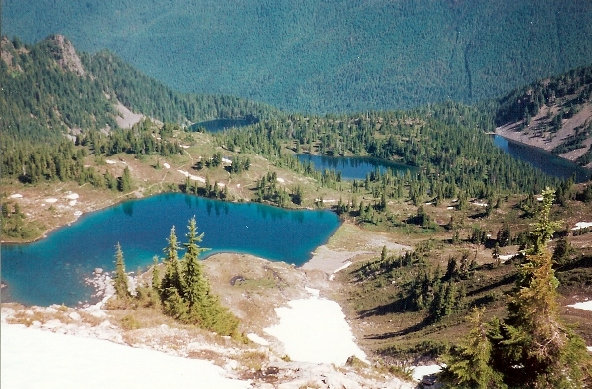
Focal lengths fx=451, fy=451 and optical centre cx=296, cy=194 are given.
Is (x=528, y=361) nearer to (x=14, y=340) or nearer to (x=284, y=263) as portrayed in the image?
(x=14, y=340)

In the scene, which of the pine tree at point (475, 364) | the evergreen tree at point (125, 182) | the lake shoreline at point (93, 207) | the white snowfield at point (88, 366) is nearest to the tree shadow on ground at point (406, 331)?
the pine tree at point (475, 364)

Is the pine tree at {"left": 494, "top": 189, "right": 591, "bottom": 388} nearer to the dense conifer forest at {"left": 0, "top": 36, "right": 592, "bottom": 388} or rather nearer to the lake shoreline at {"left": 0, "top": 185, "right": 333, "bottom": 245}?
the dense conifer forest at {"left": 0, "top": 36, "right": 592, "bottom": 388}

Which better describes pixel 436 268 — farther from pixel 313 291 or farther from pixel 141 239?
pixel 141 239

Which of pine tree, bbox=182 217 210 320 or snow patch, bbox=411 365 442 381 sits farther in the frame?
snow patch, bbox=411 365 442 381

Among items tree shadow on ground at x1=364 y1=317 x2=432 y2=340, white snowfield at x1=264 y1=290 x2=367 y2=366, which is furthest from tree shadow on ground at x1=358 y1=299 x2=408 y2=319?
tree shadow on ground at x1=364 y1=317 x2=432 y2=340

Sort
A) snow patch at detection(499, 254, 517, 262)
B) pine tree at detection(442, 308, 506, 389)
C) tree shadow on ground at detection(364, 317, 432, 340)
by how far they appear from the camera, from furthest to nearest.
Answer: snow patch at detection(499, 254, 517, 262), tree shadow on ground at detection(364, 317, 432, 340), pine tree at detection(442, 308, 506, 389)

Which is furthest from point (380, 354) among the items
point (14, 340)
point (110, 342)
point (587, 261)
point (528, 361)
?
point (14, 340)

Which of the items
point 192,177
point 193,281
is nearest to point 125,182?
point 192,177
